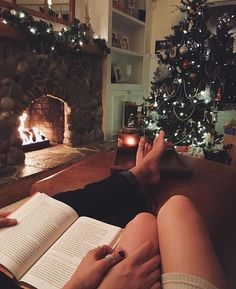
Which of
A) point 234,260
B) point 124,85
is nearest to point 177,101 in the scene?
point 124,85

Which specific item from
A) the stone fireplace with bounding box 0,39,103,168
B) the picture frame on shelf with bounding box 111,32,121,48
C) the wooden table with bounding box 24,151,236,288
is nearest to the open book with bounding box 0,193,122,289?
the wooden table with bounding box 24,151,236,288

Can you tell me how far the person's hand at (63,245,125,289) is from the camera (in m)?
0.58

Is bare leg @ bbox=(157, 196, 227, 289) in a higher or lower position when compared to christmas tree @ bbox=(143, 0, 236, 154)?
lower

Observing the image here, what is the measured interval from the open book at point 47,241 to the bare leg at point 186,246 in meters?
0.17

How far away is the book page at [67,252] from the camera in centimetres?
68

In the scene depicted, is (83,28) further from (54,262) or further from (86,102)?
(54,262)

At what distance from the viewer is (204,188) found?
49.7 inches

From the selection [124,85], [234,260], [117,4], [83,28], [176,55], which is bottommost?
[234,260]

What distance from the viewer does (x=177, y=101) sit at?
10.4ft

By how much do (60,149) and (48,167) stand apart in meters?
0.67

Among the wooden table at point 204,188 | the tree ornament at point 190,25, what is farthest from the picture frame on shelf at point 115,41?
the wooden table at point 204,188

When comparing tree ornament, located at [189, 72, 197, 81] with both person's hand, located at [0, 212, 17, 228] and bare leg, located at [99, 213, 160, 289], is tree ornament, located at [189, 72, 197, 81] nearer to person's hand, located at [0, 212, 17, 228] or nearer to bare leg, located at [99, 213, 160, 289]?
bare leg, located at [99, 213, 160, 289]

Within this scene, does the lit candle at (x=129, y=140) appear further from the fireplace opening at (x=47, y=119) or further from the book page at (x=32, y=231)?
the fireplace opening at (x=47, y=119)

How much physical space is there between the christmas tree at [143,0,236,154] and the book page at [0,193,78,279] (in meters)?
2.31
